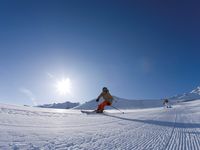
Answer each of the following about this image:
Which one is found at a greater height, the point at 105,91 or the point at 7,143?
the point at 105,91

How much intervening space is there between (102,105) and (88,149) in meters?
9.44

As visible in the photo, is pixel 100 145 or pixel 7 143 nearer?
pixel 7 143

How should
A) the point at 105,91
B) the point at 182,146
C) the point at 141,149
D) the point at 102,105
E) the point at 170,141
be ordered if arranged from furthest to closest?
the point at 105,91
the point at 102,105
the point at 170,141
the point at 182,146
the point at 141,149

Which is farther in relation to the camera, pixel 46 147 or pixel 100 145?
pixel 100 145

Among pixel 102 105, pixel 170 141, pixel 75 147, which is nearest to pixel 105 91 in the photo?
pixel 102 105

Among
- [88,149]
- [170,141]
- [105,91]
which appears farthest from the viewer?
[105,91]

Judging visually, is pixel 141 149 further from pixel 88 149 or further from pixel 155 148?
pixel 88 149

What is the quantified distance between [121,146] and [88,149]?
582 millimetres

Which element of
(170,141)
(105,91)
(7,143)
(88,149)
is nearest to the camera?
(7,143)

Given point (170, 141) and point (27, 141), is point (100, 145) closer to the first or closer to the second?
point (27, 141)

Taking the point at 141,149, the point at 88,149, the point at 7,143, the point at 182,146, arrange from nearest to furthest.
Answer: the point at 7,143
the point at 88,149
the point at 141,149
the point at 182,146

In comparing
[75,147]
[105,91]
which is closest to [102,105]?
[105,91]

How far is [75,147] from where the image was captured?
8.87ft

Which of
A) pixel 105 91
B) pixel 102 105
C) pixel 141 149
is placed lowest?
pixel 141 149
